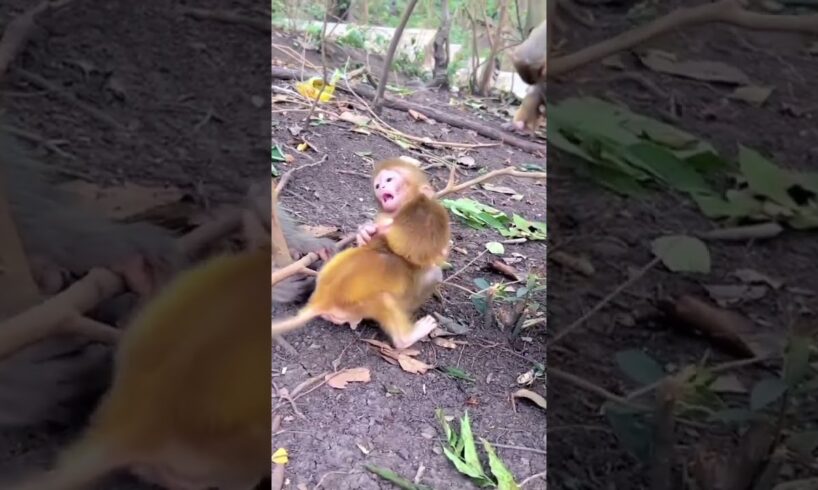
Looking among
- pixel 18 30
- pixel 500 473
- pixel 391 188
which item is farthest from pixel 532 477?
pixel 18 30

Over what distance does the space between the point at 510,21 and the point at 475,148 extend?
0.15 metres

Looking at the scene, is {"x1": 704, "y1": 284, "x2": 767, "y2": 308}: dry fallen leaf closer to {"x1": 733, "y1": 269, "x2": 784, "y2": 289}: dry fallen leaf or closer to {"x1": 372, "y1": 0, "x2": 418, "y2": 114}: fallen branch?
{"x1": 733, "y1": 269, "x2": 784, "y2": 289}: dry fallen leaf

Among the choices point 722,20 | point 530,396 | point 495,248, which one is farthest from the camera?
point 495,248

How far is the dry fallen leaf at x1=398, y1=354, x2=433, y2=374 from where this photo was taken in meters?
0.66

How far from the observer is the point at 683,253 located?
561 mm

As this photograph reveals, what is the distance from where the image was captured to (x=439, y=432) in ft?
2.05

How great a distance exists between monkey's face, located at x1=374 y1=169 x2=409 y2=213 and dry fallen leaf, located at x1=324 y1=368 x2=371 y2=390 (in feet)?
0.72

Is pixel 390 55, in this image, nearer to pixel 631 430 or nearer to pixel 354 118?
pixel 354 118

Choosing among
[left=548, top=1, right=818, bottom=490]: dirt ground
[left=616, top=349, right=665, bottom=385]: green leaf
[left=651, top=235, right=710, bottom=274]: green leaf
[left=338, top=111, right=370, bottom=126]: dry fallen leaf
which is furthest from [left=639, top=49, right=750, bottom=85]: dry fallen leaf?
[left=338, top=111, right=370, bottom=126]: dry fallen leaf

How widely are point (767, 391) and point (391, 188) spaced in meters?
0.43

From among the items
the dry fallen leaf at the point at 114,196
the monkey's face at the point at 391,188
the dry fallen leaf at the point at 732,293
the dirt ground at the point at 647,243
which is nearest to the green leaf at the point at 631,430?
the dirt ground at the point at 647,243

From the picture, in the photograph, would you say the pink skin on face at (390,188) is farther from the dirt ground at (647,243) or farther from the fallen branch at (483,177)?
the dirt ground at (647,243)

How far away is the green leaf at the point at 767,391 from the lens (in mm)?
568

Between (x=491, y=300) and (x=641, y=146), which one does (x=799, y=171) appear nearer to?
(x=641, y=146)
